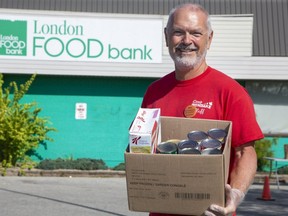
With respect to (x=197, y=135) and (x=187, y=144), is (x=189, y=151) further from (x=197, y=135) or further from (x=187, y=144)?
(x=197, y=135)

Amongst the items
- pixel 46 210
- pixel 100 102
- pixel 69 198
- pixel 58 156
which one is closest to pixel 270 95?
pixel 100 102

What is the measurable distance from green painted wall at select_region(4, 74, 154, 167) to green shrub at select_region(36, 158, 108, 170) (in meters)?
1.14

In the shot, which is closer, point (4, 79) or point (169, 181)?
point (169, 181)

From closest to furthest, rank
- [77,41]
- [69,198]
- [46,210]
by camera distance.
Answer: [46,210]
[69,198]
[77,41]

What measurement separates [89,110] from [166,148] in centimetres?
1926

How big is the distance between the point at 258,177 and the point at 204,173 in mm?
17626

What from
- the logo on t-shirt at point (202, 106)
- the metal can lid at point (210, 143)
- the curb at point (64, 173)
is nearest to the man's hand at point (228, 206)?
the metal can lid at point (210, 143)

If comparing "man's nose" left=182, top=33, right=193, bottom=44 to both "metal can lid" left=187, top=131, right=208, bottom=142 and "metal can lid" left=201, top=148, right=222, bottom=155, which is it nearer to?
"metal can lid" left=187, top=131, right=208, bottom=142

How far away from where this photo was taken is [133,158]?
12.5 ft

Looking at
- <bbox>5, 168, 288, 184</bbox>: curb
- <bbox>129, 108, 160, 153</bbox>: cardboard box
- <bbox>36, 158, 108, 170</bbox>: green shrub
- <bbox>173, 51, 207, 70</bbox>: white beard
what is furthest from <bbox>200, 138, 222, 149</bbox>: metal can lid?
<bbox>36, 158, 108, 170</bbox>: green shrub

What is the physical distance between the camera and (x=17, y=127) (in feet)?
69.4

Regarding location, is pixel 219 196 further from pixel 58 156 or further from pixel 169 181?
pixel 58 156

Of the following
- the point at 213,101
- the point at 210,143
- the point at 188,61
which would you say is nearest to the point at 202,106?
the point at 213,101

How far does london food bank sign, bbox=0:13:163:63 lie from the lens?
73.4 ft
